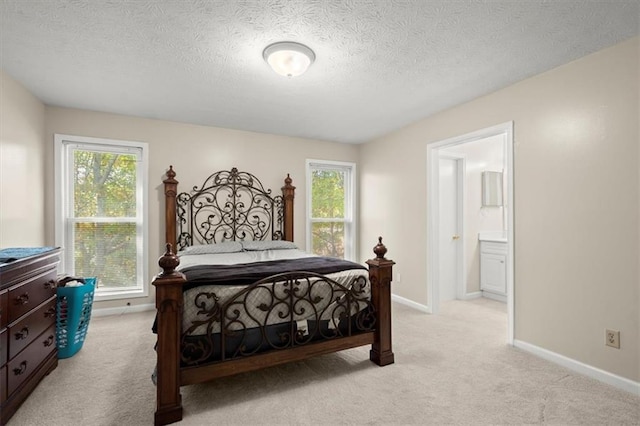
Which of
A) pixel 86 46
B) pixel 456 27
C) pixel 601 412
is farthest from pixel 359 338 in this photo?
pixel 86 46

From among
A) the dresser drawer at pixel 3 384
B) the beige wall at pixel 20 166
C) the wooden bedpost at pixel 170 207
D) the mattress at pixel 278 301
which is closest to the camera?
the dresser drawer at pixel 3 384

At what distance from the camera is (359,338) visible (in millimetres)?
2510

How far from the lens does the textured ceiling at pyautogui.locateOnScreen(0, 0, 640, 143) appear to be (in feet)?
6.19

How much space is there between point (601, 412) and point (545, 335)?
0.81 meters

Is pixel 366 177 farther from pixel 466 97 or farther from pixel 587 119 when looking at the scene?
pixel 587 119

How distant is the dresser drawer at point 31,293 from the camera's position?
1949 mm

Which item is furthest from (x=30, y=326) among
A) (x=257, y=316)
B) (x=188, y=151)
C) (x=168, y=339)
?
(x=188, y=151)

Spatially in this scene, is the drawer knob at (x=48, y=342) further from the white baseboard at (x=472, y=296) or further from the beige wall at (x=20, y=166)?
the white baseboard at (x=472, y=296)

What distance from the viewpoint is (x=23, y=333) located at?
6.72 feet

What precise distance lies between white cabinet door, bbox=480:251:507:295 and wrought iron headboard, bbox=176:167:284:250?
3102 millimetres

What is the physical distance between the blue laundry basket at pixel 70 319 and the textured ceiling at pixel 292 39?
1906 mm

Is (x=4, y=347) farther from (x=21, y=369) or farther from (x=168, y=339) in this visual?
(x=168, y=339)

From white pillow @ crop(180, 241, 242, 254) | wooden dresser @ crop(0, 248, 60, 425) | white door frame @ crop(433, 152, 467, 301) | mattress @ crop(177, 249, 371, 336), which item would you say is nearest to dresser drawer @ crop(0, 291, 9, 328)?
wooden dresser @ crop(0, 248, 60, 425)

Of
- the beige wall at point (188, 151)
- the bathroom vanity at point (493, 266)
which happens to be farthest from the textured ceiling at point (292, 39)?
the bathroom vanity at point (493, 266)
